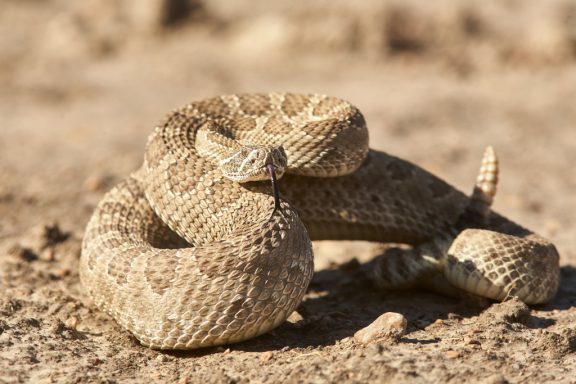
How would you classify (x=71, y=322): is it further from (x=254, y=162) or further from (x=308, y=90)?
(x=308, y=90)

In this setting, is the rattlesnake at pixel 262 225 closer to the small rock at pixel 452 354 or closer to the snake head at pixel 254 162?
the snake head at pixel 254 162

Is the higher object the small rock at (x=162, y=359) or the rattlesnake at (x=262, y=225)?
the rattlesnake at (x=262, y=225)

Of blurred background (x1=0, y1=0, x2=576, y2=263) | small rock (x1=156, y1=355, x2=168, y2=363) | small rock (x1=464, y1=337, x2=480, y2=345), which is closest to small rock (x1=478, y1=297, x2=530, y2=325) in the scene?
small rock (x1=464, y1=337, x2=480, y2=345)

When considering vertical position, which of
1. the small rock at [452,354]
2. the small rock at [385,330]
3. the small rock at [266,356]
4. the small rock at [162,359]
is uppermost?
the small rock at [385,330]

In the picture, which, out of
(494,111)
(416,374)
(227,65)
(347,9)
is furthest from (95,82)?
(416,374)

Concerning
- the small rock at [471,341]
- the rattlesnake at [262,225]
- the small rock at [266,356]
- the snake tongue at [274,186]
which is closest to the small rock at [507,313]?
the rattlesnake at [262,225]

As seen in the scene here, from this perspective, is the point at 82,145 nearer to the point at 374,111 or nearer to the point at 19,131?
the point at 19,131

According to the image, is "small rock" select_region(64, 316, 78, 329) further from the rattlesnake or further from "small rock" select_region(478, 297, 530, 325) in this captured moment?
"small rock" select_region(478, 297, 530, 325)
